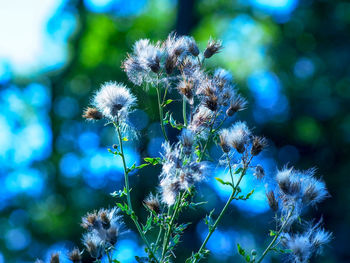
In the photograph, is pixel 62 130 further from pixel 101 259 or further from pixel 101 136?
pixel 101 259

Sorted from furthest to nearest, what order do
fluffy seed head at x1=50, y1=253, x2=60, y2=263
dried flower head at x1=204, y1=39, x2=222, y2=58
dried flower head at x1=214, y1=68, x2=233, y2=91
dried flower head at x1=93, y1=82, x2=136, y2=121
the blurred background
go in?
the blurred background → dried flower head at x1=204, y1=39, x2=222, y2=58 → dried flower head at x1=93, y1=82, x2=136, y2=121 → dried flower head at x1=214, y1=68, x2=233, y2=91 → fluffy seed head at x1=50, y1=253, x2=60, y2=263

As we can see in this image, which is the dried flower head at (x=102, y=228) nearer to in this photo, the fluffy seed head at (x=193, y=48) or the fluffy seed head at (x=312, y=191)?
the fluffy seed head at (x=312, y=191)

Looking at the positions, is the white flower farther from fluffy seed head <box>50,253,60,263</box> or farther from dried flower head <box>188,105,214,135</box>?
fluffy seed head <box>50,253,60,263</box>

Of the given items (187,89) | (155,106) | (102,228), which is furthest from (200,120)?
(155,106)

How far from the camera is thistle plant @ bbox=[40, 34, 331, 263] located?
6.00 ft

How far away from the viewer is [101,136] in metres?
11.7

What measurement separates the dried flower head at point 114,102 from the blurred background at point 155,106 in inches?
290

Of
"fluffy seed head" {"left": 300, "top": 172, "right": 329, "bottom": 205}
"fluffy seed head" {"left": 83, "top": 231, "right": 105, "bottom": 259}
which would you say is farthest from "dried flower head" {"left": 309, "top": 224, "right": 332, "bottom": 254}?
"fluffy seed head" {"left": 83, "top": 231, "right": 105, "bottom": 259}

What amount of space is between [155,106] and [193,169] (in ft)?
28.4

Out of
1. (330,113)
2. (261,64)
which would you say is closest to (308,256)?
(330,113)

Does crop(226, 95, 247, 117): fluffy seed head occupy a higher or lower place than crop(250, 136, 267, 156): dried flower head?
higher

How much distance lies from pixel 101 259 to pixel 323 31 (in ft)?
37.7

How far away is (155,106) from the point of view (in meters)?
10.4

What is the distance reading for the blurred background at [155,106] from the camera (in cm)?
1085
